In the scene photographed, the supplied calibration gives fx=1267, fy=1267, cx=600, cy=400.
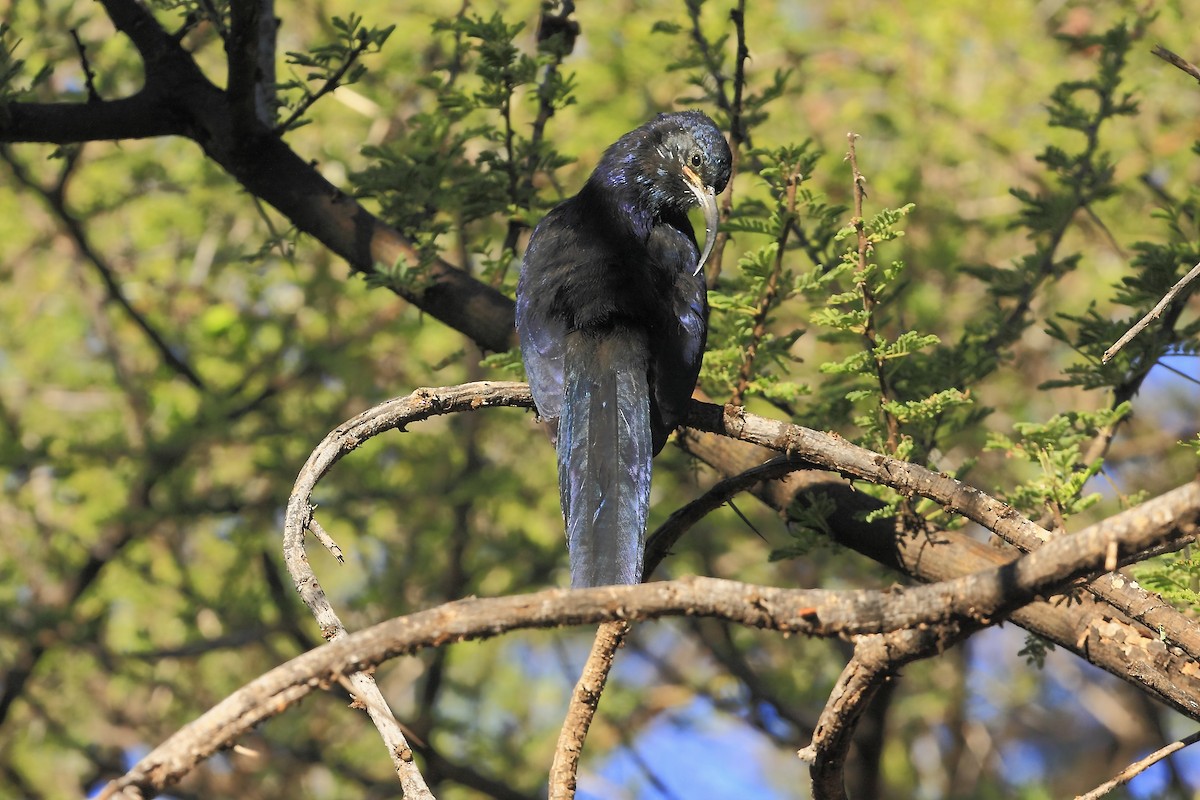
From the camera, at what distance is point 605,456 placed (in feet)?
11.2

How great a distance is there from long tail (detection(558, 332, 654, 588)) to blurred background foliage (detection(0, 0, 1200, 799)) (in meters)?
1.91

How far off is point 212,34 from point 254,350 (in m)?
1.63

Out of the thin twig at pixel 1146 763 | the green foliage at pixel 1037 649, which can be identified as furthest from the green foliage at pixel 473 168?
the thin twig at pixel 1146 763

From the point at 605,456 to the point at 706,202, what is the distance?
3.94 feet

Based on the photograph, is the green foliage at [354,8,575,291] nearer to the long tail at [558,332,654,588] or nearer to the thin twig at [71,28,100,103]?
the long tail at [558,332,654,588]

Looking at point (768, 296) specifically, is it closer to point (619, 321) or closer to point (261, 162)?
point (619, 321)

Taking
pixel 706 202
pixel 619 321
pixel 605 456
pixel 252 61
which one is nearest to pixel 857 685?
pixel 605 456

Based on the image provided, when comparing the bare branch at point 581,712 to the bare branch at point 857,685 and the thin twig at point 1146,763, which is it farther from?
the thin twig at point 1146,763

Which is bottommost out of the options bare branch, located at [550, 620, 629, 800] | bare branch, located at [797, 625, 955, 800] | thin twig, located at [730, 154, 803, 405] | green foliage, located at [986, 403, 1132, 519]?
bare branch, located at [797, 625, 955, 800]

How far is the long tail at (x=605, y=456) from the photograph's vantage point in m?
3.07

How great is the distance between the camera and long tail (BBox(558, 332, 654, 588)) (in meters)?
3.07

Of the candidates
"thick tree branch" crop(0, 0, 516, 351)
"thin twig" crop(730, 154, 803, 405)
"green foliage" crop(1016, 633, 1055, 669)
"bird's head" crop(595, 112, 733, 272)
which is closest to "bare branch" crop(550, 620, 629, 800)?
"thin twig" crop(730, 154, 803, 405)

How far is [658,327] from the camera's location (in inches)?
151

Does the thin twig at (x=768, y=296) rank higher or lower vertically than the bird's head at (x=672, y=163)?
lower
